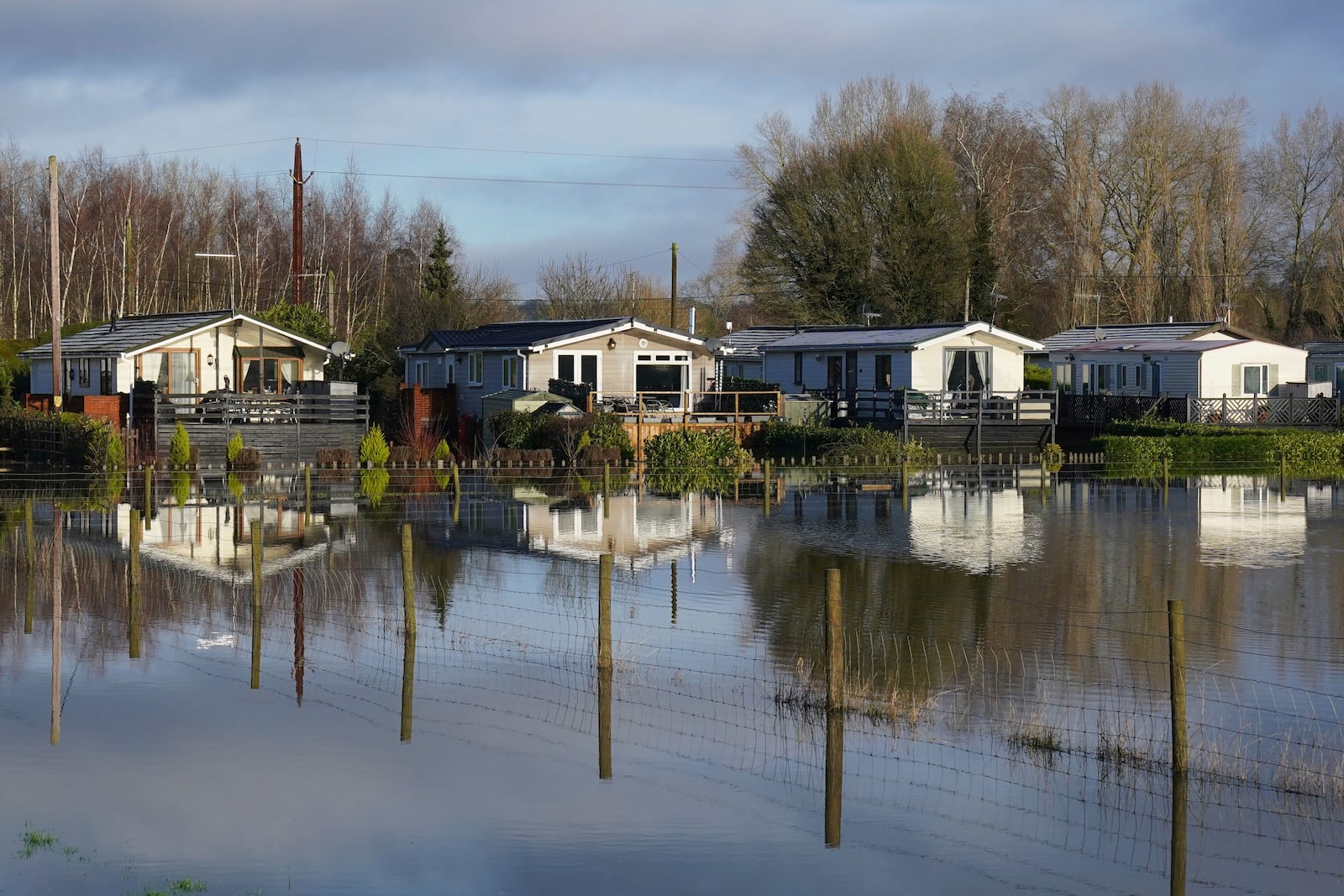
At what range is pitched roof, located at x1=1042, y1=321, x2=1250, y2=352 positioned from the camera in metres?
56.4

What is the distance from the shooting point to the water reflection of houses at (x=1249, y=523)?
75.4 ft

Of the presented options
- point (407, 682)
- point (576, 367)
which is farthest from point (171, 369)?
point (407, 682)

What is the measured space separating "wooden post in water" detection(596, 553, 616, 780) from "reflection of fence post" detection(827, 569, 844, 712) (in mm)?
1742

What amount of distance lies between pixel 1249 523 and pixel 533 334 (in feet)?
88.3

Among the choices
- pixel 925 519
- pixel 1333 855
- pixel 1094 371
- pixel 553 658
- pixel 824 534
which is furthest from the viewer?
pixel 1094 371

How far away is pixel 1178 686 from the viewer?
10391mm

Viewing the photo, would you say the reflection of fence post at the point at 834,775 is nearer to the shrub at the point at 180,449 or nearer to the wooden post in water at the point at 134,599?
the wooden post in water at the point at 134,599

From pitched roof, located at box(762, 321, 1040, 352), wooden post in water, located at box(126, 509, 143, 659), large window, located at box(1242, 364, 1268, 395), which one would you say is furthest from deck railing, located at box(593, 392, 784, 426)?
wooden post in water, located at box(126, 509, 143, 659)

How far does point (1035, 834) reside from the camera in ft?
33.2

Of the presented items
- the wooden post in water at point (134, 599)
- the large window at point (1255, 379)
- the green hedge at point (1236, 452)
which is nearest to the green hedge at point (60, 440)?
the wooden post in water at point (134, 599)

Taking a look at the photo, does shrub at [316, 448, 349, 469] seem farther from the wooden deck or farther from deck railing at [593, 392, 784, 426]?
deck railing at [593, 392, 784, 426]

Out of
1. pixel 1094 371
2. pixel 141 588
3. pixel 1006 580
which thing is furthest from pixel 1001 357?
pixel 141 588

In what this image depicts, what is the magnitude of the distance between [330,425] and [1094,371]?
29573mm

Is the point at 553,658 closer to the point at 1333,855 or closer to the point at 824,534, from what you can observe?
the point at 1333,855
